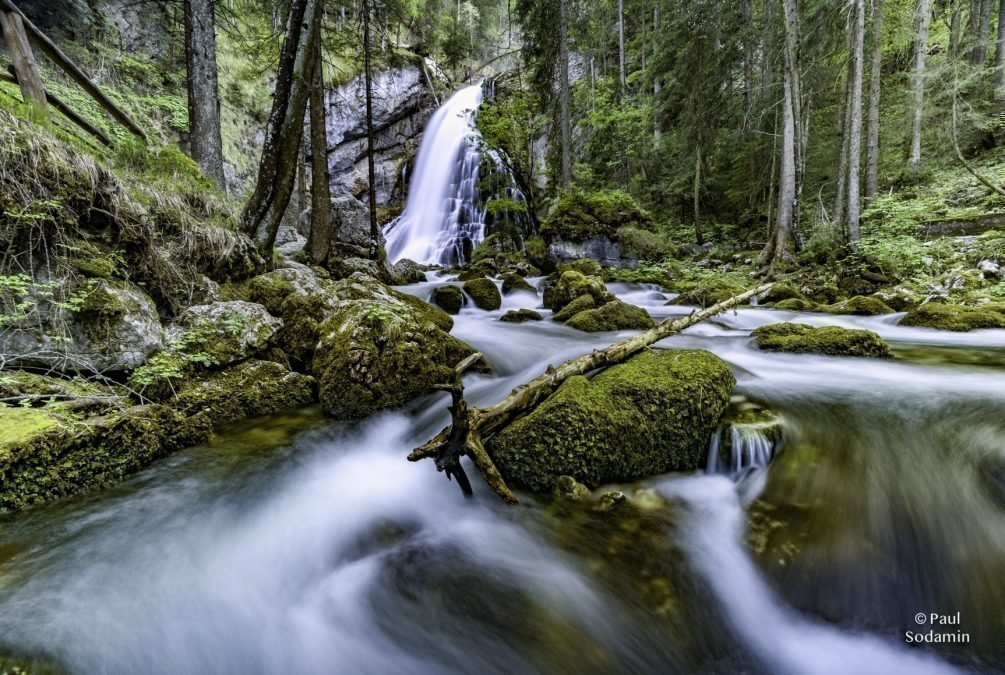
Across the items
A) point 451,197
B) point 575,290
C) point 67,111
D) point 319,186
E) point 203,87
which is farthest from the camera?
point 451,197

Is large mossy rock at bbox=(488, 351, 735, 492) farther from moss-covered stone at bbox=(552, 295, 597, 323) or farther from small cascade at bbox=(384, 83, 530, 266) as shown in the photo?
small cascade at bbox=(384, 83, 530, 266)

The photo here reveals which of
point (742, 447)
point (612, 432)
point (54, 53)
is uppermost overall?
point (54, 53)

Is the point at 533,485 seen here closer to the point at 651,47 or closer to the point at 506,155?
the point at 506,155

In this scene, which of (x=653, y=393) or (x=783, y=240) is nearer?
(x=653, y=393)

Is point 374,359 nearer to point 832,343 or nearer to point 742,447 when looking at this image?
point 742,447

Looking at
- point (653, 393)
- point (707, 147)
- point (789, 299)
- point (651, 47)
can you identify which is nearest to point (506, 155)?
point (707, 147)

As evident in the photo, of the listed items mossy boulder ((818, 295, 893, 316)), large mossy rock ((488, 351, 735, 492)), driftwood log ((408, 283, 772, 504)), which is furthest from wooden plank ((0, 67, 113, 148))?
mossy boulder ((818, 295, 893, 316))

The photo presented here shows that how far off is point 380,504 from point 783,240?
39.2 ft

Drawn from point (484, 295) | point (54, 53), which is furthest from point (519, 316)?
point (54, 53)

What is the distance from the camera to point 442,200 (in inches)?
854

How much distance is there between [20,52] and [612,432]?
21.8 feet

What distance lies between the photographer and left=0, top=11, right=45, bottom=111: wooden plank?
4.09 meters

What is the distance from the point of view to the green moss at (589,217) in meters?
14.2

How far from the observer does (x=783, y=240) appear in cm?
1090
